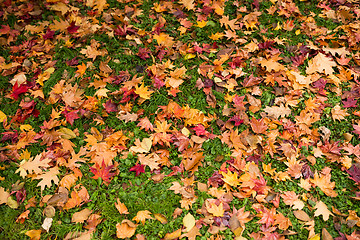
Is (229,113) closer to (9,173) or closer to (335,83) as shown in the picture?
(335,83)

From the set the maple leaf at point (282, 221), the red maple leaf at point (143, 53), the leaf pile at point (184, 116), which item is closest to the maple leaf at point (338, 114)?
the leaf pile at point (184, 116)

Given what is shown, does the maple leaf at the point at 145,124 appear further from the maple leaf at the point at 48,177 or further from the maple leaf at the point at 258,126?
the maple leaf at the point at 258,126

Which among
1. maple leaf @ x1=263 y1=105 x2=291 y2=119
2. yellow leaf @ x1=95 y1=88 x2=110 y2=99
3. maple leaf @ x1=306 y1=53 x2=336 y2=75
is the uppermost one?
maple leaf @ x1=306 y1=53 x2=336 y2=75

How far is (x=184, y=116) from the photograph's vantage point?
Answer: 9.21 feet

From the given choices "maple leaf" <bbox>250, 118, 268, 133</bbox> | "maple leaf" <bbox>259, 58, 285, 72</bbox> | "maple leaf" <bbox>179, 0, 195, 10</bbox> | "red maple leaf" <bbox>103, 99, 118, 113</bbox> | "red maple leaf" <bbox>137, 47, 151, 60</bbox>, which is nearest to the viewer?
"maple leaf" <bbox>250, 118, 268, 133</bbox>

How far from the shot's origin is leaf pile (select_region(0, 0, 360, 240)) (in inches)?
90.3

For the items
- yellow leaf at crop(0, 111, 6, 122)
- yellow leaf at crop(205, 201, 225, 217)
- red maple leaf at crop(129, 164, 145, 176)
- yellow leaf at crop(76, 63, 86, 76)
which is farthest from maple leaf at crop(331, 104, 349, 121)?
yellow leaf at crop(0, 111, 6, 122)

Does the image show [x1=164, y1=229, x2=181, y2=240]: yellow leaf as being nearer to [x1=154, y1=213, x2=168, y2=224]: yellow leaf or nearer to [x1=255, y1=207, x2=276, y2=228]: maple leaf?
[x1=154, y1=213, x2=168, y2=224]: yellow leaf

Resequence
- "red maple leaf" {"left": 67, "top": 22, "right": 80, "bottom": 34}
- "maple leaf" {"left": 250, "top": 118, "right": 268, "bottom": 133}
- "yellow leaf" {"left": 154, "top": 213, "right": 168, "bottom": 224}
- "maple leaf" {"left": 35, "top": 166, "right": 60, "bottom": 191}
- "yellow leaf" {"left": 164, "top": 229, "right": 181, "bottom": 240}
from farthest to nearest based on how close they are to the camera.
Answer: "red maple leaf" {"left": 67, "top": 22, "right": 80, "bottom": 34}
"maple leaf" {"left": 250, "top": 118, "right": 268, "bottom": 133}
"maple leaf" {"left": 35, "top": 166, "right": 60, "bottom": 191}
"yellow leaf" {"left": 154, "top": 213, "right": 168, "bottom": 224}
"yellow leaf" {"left": 164, "top": 229, "right": 181, "bottom": 240}

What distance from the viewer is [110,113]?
2875mm

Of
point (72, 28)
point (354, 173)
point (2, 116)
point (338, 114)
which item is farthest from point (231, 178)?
point (72, 28)

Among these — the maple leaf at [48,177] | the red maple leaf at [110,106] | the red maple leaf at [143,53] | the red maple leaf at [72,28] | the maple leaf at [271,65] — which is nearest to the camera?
the maple leaf at [48,177]

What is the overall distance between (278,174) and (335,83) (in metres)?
1.43

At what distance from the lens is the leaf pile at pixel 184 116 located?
7.52 ft
